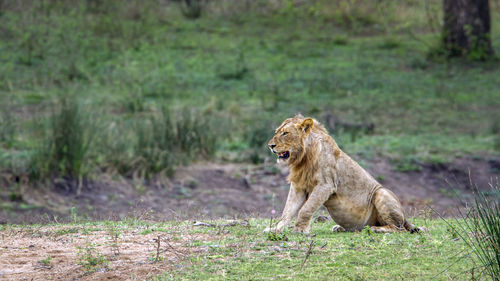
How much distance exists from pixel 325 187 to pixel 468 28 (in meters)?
14.7

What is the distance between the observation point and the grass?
495cm

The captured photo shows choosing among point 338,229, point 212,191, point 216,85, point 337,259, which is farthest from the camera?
point 216,85

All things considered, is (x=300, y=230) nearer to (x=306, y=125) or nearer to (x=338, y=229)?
(x=338, y=229)

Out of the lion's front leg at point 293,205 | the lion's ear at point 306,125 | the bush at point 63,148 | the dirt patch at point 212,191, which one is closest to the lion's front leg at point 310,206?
the lion's front leg at point 293,205

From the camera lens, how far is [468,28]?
64.1 ft

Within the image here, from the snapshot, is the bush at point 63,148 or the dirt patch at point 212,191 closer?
the dirt patch at point 212,191

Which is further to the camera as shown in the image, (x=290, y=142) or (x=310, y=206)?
(x=290, y=142)

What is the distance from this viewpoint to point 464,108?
17.5 meters

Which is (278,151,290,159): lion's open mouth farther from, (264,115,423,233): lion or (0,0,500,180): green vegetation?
(0,0,500,180): green vegetation

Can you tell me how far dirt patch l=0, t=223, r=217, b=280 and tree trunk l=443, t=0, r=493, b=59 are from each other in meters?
15.7

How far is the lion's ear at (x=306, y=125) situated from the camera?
6664 mm

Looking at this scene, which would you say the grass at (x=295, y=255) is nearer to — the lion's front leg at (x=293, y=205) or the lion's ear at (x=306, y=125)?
the lion's front leg at (x=293, y=205)

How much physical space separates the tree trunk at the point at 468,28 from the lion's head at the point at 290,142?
1442 cm

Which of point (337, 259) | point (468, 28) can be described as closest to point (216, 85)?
point (468, 28)
